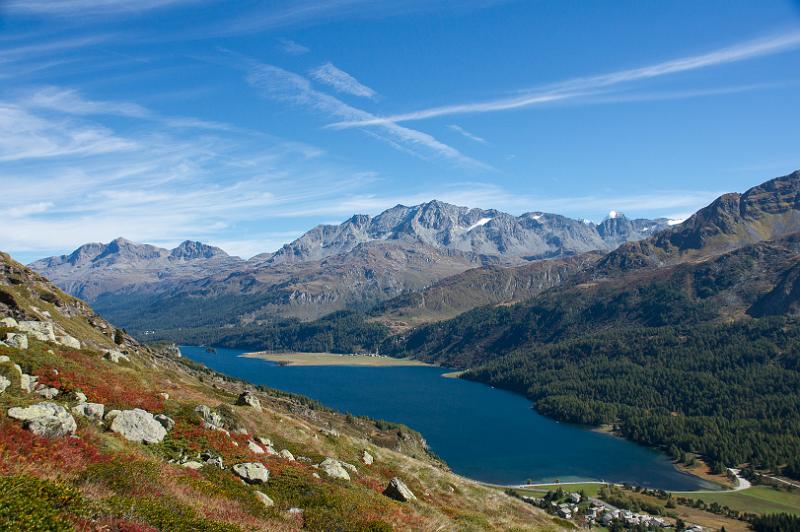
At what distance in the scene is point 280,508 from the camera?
26875 millimetres

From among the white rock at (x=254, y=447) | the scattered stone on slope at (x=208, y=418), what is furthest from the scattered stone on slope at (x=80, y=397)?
the white rock at (x=254, y=447)

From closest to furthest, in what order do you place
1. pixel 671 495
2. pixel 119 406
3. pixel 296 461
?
pixel 119 406
pixel 296 461
pixel 671 495

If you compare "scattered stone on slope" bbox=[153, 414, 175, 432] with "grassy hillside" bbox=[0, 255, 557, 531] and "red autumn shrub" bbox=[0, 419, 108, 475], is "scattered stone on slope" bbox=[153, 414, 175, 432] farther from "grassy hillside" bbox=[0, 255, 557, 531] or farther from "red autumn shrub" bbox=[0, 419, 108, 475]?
"red autumn shrub" bbox=[0, 419, 108, 475]

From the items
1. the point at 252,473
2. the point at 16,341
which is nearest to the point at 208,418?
the point at 252,473

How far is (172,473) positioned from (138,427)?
7908mm

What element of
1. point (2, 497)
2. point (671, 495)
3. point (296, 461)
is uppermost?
point (2, 497)

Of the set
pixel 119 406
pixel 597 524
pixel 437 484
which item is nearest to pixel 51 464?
pixel 119 406

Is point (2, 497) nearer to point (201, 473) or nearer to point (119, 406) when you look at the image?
point (201, 473)

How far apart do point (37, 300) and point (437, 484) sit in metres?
84.6

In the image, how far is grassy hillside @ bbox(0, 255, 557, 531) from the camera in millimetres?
17188

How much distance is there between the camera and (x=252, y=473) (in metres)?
30.0

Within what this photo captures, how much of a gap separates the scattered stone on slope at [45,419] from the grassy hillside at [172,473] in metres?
0.07

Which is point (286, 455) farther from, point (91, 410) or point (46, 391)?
point (46, 391)

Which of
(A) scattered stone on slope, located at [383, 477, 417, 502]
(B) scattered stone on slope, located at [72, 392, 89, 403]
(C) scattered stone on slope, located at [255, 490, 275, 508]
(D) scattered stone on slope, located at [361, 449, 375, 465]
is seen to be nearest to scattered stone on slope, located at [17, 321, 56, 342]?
(B) scattered stone on slope, located at [72, 392, 89, 403]
